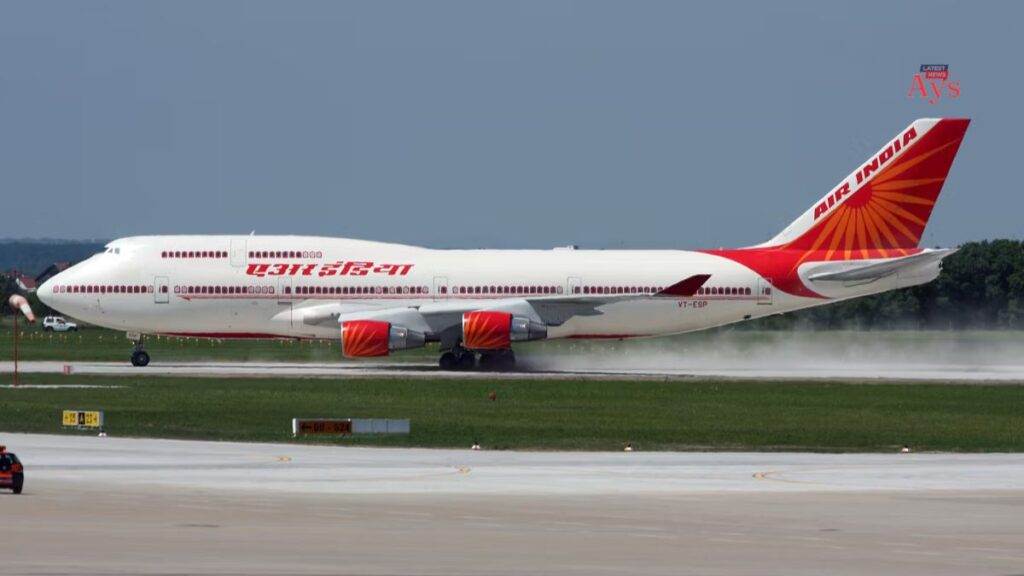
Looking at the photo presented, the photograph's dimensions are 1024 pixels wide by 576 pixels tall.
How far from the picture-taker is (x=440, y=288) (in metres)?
62.5

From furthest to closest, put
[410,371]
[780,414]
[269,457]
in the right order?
[410,371] < [780,414] < [269,457]

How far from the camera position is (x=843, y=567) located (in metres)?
18.7

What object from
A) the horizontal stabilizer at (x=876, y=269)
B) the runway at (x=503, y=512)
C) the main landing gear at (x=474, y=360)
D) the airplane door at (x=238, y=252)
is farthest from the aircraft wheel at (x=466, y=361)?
the runway at (x=503, y=512)

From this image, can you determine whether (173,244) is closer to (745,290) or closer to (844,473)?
(745,290)

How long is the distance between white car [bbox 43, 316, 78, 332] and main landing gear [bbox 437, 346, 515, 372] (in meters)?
76.4

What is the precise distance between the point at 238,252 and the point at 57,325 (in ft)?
258

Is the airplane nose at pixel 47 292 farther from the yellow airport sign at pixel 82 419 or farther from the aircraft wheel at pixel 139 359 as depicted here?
the yellow airport sign at pixel 82 419

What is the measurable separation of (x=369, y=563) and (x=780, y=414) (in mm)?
25603

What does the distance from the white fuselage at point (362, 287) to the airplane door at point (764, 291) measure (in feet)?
0.12

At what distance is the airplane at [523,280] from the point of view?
61281mm

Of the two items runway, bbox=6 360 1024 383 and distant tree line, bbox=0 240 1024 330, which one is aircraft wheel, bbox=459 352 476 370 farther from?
distant tree line, bbox=0 240 1024 330

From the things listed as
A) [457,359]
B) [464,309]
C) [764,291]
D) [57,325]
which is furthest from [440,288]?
[57,325]

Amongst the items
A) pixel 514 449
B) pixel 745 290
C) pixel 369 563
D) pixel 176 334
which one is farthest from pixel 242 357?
pixel 369 563

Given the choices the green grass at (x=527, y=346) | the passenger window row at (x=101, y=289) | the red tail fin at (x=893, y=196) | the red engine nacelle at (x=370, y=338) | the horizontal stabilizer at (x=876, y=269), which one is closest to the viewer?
the red engine nacelle at (x=370, y=338)
